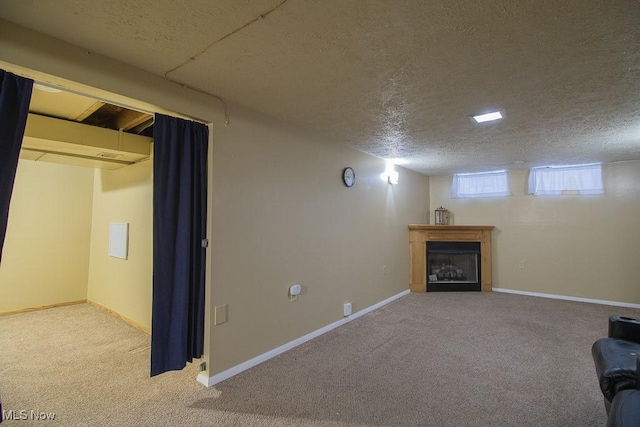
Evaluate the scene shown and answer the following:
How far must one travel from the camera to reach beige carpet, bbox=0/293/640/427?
1949 millimetres

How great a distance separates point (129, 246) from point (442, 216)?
5.38 metres

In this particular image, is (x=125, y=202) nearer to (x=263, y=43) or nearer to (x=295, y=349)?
(x=295, y=349)

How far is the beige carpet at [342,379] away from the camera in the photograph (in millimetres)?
1949

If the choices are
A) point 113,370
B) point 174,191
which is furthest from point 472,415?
point 113,370

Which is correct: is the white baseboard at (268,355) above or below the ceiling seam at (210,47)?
below

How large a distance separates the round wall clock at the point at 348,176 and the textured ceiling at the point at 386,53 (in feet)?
2.71

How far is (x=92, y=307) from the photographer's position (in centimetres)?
439

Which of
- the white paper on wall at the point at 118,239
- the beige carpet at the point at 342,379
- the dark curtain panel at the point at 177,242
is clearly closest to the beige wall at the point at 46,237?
the beige carpet at the point at 342,379

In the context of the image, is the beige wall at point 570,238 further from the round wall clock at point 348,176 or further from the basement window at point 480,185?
the round wall clock at point 348,176

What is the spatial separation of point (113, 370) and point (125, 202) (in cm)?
220
